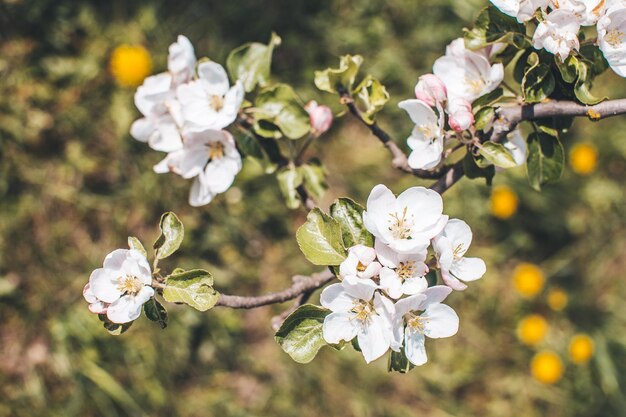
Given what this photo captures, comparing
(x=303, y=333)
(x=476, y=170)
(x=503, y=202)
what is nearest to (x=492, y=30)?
(x=476, y=170)

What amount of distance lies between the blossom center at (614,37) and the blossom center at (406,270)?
73 centimetres

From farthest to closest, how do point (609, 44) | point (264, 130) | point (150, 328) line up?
1. point (150, 328)
2. point (264, 130)
3. point (609, 44)

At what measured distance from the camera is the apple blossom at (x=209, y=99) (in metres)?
1.60

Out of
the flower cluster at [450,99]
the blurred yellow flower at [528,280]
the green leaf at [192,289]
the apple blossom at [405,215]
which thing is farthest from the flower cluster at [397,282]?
the blurred yellow flower at [528,280]

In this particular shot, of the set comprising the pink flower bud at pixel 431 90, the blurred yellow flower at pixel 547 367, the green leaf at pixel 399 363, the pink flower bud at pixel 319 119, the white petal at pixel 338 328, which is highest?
the pink flower bud at pixel 431 90

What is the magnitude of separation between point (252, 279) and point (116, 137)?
3.31 ft

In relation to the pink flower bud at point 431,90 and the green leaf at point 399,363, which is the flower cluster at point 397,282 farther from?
the pink flower bud at point 431,90

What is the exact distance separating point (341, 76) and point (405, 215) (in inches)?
17.9

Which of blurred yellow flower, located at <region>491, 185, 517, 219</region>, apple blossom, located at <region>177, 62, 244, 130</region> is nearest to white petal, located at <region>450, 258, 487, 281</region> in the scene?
apple blossom, located at <region>177, 62, 244, 130</region>

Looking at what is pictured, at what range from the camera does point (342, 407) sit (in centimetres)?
324

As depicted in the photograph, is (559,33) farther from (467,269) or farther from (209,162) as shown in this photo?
(209,162)

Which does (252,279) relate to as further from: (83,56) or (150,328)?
(83,56)

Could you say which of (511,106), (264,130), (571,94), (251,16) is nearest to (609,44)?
(571,94)

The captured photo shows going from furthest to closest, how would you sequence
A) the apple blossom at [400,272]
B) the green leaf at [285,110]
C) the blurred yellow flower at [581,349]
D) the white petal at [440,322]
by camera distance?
the blurred yellow flower at [581,349]
the green leaf at [285,110]
the white petal at [440,322]
the apple blossom at [400,272]
